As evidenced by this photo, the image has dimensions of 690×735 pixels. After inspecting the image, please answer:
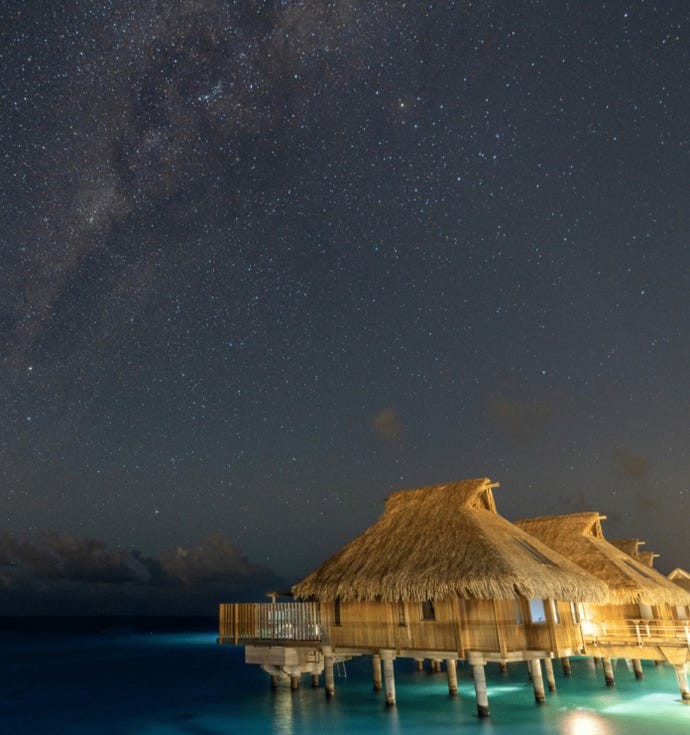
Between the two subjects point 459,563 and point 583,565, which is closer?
point 459,563

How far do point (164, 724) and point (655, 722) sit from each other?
19.1 metres

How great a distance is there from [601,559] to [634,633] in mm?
3465

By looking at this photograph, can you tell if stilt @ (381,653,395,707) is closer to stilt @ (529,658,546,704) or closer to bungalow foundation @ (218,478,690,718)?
bungalow foundation @ (218,478,690,718)

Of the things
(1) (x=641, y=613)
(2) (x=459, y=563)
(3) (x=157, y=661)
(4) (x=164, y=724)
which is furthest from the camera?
(3) (x=157, y=661)

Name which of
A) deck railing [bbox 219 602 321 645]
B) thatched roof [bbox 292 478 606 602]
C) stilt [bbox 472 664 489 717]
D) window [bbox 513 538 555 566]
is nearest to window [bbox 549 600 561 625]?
thatched roof [bbox 292 478 606 602]

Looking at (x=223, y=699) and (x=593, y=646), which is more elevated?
(x=593, y=646)

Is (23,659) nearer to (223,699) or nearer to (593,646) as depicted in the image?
(223,699)

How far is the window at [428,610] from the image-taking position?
68.8 ft

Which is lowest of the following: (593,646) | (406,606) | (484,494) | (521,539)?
(593,646)

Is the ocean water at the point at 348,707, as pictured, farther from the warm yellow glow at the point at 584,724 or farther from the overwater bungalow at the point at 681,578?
the overwater bungalow at the point at 681,578

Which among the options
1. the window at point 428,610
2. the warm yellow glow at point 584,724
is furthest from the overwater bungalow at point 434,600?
the warm yellow glow at point 584,724

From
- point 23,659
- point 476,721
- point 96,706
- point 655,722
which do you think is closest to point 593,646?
point 655,722

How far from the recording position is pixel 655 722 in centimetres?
2102

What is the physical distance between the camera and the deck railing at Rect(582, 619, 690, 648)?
2097 centimetres
